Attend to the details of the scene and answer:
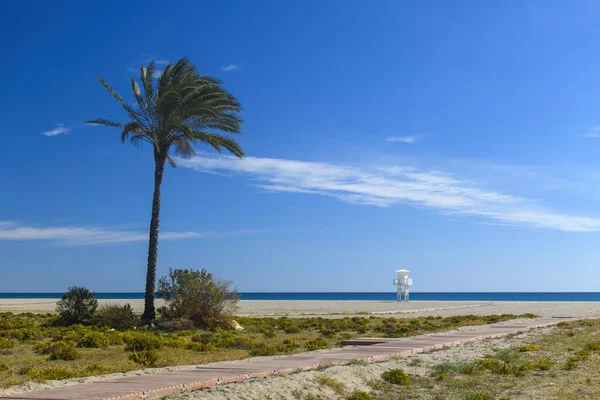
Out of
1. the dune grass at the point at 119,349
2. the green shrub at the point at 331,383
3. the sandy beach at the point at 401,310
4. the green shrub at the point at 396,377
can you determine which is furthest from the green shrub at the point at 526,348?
the sandy beach at the point at 401,310

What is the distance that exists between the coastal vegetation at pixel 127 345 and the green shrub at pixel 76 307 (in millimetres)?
297

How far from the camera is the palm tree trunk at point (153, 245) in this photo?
24.1 meters

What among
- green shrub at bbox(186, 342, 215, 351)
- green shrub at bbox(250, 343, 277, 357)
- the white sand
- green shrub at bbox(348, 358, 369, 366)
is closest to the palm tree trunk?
green shrub at bbox(186, 342, 215, 351)

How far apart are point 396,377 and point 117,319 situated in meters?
14.7

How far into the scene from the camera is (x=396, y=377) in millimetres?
11125

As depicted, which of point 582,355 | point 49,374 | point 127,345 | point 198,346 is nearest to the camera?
point 49,374

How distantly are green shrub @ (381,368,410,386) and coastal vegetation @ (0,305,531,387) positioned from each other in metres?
4.48

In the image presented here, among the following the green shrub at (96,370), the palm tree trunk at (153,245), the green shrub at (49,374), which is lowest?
the green shrub at (96,370)

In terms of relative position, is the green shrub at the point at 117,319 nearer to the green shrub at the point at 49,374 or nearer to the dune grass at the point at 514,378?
the green shrub at the point at 49,374

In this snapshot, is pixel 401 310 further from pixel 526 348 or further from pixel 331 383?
pixel 331 383

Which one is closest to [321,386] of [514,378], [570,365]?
[514,378]

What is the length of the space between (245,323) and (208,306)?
14.1ft

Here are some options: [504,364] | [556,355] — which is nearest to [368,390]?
[504,364]

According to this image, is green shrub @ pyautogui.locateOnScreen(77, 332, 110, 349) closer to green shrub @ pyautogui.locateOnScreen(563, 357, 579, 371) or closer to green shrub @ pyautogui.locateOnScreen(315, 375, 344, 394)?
green shrub @ pyautogui.locateOnScreen(315, 375, 344, 394)
